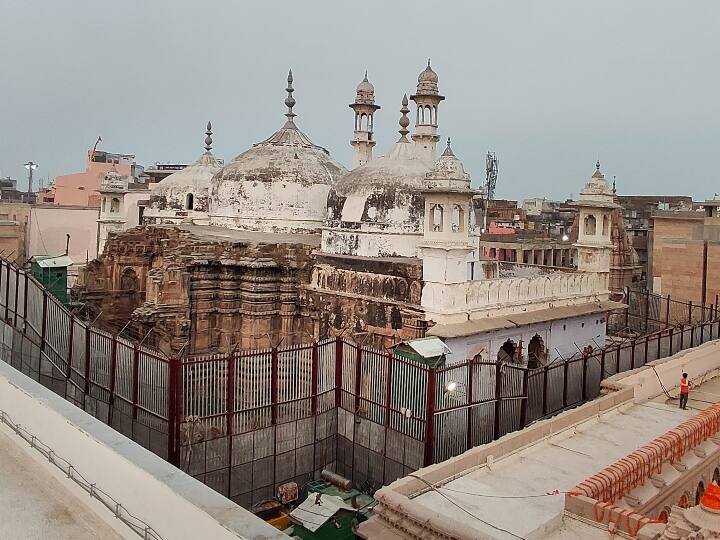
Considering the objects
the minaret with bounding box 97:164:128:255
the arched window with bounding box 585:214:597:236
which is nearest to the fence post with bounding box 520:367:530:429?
the arched window with bounding box 585:214:597:236

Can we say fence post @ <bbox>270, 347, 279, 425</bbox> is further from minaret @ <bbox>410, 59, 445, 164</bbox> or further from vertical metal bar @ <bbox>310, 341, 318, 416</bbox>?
minaret @ <bbox>410, 59, 445, 164</bbox>

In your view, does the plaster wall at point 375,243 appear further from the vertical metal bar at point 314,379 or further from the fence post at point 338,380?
the vertical metal bar at point 314,379

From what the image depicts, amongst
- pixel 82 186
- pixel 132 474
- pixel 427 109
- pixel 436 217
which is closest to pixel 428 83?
pixel 427 109

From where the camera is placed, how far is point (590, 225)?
1875 cm

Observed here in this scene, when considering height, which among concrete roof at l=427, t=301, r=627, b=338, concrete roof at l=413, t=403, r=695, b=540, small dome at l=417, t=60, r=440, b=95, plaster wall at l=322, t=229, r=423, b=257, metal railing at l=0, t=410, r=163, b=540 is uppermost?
small dome at l=417, t=60, r=440, b=95

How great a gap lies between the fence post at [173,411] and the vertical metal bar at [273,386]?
1.34 m

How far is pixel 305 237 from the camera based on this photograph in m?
18.6

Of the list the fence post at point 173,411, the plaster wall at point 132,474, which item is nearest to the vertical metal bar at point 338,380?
the fence post at point 173,411

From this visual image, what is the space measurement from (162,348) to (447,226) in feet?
23.5

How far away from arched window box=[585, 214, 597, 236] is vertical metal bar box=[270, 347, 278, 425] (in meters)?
11.6

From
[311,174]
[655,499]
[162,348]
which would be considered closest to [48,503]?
[655,499]

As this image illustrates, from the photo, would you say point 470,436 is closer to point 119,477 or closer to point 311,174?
point 119,477

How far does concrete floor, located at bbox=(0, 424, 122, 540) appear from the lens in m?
4.79

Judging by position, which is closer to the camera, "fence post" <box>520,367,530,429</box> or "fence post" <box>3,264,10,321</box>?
"fence post" <box>520,367,530,429</box>
